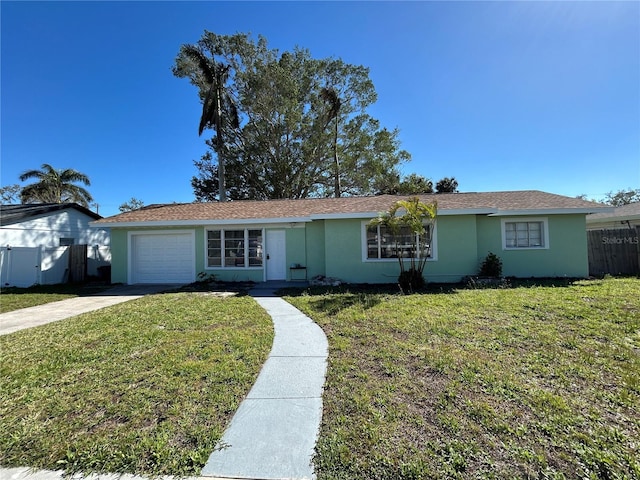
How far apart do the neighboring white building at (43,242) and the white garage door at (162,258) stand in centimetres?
273

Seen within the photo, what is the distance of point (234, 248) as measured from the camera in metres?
12.7

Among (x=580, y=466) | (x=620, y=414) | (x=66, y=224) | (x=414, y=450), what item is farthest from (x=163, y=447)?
(x=66, y=224)

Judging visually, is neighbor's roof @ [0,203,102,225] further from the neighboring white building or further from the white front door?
the white front door

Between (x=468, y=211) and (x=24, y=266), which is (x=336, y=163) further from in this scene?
(x=24, y=266)

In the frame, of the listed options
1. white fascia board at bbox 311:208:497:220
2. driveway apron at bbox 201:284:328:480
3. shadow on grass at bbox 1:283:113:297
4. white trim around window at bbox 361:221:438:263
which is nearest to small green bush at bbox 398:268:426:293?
white trim around window at bbox 361:221:438:263

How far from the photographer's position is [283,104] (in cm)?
2278

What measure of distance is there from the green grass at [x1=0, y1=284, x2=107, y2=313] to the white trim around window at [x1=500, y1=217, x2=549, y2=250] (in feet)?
53.7

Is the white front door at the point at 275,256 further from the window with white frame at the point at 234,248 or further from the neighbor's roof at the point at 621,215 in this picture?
the neighbor's roof at the point at 621,215

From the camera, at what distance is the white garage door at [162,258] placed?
13.0 m

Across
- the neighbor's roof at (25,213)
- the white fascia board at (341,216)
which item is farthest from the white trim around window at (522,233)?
the neighbor's roof at (25,213)

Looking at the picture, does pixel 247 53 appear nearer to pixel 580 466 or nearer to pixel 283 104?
pixel 283 104

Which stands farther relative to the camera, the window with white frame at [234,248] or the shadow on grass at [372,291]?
the window with white frame at [234,248]

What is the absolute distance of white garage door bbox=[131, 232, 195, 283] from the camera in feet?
42.5

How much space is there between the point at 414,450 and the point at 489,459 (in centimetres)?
57
